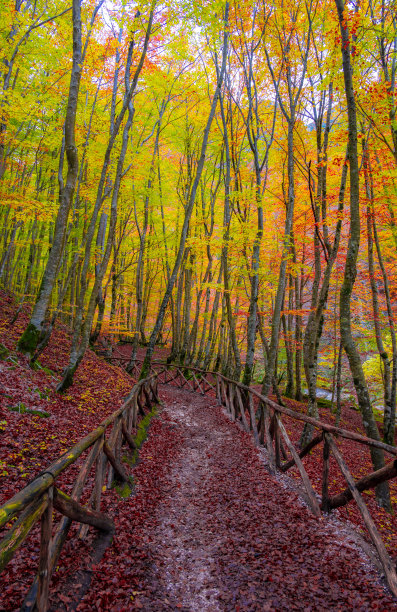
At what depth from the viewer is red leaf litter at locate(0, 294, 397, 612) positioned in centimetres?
284

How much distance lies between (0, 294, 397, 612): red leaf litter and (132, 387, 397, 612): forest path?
1 cm

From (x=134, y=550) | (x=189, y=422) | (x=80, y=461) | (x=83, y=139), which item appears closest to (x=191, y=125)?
(x=83, y=139)

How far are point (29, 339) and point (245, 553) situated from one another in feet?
23.0

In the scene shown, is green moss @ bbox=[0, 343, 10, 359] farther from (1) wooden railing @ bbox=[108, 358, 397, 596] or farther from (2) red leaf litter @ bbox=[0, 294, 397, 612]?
(1) wooden railing @ bbox=[108, 358, 397, 596]

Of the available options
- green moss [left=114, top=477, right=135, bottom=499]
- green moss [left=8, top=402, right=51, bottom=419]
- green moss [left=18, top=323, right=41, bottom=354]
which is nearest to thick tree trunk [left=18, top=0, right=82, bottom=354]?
green moss [left=18, top=323, right=41, bottom=354]

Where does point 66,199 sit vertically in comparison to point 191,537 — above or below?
above

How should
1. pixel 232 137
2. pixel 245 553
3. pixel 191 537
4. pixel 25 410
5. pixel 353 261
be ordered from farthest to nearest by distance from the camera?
pixel 232 137, pixel 25 410, pixel 353 261, pixel 191 537, pixel 245 553

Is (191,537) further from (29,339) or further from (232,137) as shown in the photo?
(232,137)

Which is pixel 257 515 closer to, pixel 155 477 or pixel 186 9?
pixel 155 477

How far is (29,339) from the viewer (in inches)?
323

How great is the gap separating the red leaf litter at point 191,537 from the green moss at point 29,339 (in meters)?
0.53

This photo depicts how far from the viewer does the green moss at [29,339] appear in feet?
26.8

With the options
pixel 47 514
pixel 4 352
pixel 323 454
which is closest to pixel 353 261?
pixel 323 454

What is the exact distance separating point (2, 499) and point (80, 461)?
6.21ft
